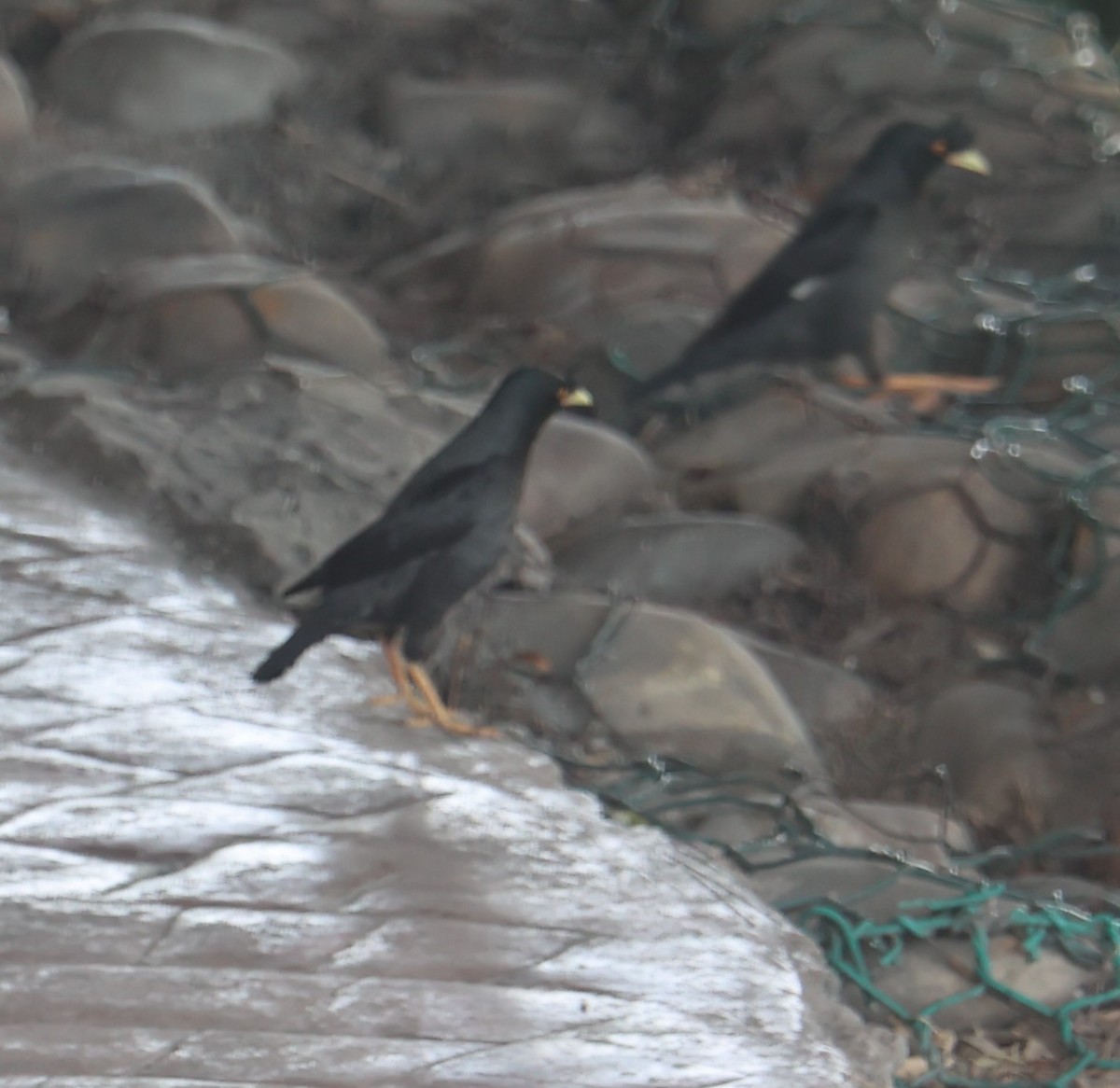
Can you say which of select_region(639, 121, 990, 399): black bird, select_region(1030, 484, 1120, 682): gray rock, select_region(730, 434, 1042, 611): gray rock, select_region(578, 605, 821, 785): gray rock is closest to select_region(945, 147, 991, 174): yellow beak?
select_region(639, 121, 990, 399): black bird

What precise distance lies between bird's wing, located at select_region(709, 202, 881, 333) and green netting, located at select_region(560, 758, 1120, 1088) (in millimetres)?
3543

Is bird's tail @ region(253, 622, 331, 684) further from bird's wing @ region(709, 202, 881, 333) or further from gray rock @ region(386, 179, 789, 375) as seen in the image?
gray rock @ region(386, 179, 789, 375)

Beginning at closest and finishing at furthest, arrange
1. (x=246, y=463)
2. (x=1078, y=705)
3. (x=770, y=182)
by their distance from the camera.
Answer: (x=246, y=463) → (x=1078, y=705) → (x=770, y=182)

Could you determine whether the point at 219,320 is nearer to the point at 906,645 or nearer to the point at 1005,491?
the point at 906,645

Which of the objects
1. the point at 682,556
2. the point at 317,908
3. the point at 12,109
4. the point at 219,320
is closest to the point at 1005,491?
the point at 682,556

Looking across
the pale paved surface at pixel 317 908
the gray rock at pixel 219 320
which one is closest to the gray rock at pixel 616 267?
the gray rock at pixel 219 320

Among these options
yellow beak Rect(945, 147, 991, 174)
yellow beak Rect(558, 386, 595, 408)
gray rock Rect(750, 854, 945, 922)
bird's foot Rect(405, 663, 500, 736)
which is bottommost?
gray rock Rect(750, 854, 945, 922)

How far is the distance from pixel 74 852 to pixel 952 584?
4.05 m

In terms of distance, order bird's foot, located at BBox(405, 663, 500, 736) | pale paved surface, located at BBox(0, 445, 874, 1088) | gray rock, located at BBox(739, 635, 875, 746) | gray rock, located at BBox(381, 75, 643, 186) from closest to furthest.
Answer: pale paved surface, located at BBox(0, 445, 874, 1088) → bird's foot, located at BBox(405, 663, 500, 736) → gray rock, located at BBox(739, 635, 875, 746) → gray rock, located at BBox(381, 75, 643, 186)

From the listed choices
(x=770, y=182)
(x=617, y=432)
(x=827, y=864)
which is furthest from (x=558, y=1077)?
(x=770, y=182)

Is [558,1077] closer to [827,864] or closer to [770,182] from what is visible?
[827,864]

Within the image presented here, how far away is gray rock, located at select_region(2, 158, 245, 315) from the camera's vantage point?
7.01 m

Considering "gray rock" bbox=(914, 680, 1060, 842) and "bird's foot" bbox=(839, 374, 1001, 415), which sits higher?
"bird's foot" bbox=(839, 374, 1001, 415)

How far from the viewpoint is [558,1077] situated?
240 centimetres
